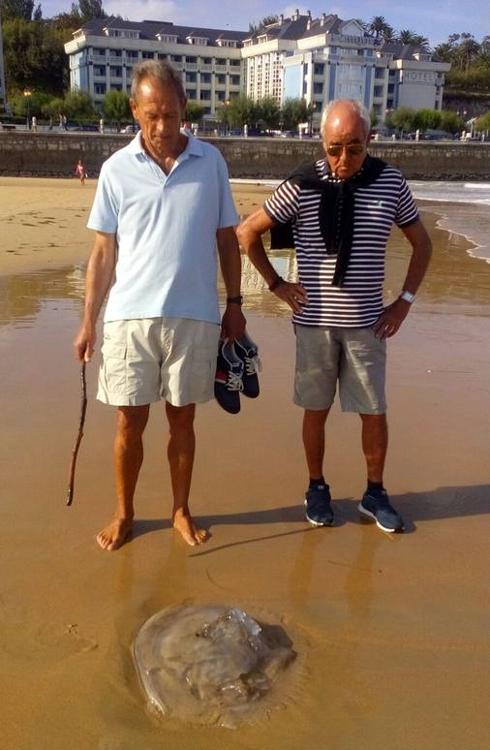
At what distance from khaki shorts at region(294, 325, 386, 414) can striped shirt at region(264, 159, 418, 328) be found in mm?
64

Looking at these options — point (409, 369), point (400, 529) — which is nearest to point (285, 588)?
point (400, 529)

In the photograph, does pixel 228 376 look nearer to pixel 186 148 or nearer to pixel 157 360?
pixel 157 360

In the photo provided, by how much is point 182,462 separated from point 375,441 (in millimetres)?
946

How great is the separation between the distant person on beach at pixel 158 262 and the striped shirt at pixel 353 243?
324 mm

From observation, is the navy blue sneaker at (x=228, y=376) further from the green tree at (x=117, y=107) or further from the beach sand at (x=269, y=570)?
the green tree at (x=117, y=107)

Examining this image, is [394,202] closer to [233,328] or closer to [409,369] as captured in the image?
[233,328]

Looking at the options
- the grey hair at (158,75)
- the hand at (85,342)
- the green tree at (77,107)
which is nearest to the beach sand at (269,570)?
the hand at (85,342)

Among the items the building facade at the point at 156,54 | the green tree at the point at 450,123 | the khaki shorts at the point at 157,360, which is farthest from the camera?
the building facade at the point at 156,54

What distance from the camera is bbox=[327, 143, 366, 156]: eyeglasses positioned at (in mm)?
3021

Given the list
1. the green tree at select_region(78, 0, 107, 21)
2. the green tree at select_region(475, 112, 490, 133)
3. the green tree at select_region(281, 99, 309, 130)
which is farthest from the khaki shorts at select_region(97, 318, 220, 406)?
the green tree at select_region(78, 0, 107, 21)

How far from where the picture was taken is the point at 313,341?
10.8 feet

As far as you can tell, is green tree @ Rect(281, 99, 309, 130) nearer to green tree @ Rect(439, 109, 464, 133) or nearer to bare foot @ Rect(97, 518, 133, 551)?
green tree @ Rect(439, 109, 464, 133)

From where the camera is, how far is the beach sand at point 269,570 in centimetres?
214

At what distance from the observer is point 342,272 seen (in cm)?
315
